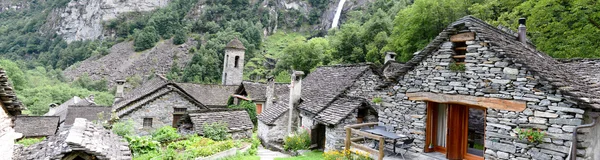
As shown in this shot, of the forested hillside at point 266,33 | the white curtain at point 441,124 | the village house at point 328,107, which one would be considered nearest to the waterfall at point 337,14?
the forested hillside at point 266,33

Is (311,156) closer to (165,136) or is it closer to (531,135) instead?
(165,136)

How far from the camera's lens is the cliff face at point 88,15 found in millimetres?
103125

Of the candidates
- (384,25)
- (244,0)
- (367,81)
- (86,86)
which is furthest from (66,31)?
(367,81)

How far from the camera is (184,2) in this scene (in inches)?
4043

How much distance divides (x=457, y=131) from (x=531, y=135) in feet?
6.39

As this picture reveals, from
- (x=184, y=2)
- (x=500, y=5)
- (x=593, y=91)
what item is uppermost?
(x=184, y=2)

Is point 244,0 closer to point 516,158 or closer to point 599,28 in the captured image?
point 599,28

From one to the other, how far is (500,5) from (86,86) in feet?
247

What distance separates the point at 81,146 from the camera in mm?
6348

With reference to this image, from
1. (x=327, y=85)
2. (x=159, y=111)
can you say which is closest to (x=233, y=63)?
(x=159, y=111)

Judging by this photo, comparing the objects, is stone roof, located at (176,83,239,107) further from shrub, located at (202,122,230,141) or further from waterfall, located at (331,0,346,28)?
waterfall, located at (331,0,346,28)

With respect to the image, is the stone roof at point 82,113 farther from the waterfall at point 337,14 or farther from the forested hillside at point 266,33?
the waterfall at point 337,14

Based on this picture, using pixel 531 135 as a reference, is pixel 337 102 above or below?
above

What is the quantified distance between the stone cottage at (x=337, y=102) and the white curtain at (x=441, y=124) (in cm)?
451
